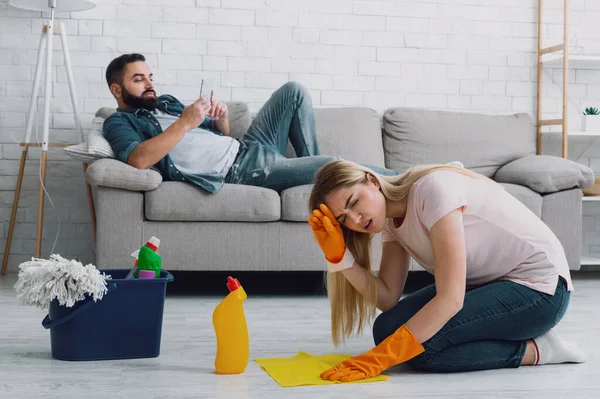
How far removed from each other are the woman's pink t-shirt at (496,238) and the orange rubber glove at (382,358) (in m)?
0.26

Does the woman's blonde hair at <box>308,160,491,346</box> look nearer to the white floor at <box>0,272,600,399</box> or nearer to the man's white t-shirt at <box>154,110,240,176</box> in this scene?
the white floor at <box>0,272,600,399</box>

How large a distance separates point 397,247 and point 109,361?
84 centimetres

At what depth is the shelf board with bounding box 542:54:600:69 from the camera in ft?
13.7

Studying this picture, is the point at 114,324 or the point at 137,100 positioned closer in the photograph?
the point at 114,324

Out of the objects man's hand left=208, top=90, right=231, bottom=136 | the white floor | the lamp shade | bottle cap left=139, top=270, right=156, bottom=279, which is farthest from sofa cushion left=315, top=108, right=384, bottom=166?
bottle cap left=139, top=270, right=156, bottom=279

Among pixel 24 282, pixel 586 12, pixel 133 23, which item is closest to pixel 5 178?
pixel 133 23

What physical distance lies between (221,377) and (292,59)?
2.57m

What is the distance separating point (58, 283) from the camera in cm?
201

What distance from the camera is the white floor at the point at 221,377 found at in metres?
1.80

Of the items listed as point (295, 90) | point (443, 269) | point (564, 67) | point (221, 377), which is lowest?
point (221, 377)

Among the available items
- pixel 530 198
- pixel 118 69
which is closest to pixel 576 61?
pixel 530 198

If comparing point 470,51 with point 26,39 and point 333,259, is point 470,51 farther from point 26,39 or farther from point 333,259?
point 333,259

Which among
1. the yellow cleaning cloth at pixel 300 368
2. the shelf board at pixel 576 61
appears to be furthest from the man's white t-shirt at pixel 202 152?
the shelf board at pixel 576 61

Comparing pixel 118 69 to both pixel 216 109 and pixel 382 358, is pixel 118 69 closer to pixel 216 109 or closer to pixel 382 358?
pixel 216 109
